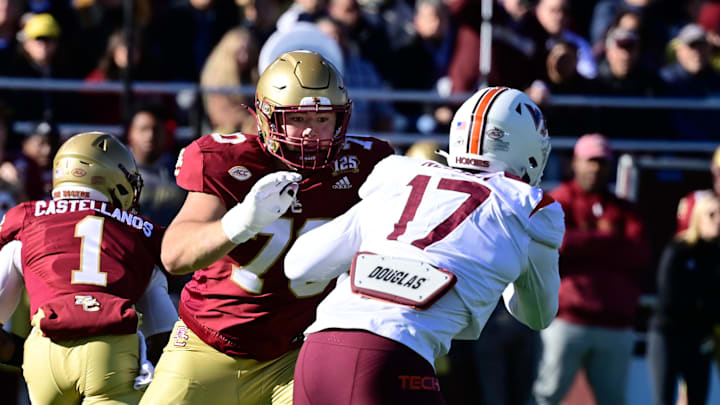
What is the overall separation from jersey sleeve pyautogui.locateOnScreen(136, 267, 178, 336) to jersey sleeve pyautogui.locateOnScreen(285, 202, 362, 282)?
1320 millimetres

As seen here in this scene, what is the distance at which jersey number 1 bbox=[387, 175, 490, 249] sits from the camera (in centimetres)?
346

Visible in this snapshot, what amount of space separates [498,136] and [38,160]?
4595 millimetres

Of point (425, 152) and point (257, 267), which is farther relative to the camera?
point (425, 152)

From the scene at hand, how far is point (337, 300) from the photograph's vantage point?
11.6ft

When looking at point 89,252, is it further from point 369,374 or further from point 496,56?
point 496,56

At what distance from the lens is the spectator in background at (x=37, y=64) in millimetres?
8062

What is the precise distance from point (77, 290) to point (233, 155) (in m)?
0.87

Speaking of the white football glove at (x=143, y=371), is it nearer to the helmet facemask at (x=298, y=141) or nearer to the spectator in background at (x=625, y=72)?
the helmet facemask at (x=298, y=141)

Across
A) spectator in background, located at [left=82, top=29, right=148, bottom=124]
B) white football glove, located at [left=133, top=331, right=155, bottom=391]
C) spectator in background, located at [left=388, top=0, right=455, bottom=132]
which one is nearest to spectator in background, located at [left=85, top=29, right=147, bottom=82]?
spectator in background, located at [left=82, top=29, right=148, bottom=124]

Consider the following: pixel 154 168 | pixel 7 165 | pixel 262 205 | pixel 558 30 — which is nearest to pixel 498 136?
pixel 262 205

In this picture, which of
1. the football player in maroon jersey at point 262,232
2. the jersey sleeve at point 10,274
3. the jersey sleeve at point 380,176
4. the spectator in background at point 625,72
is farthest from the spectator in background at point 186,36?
the jersey sleeve at point 380,176

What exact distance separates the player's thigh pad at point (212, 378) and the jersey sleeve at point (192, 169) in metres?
0.57

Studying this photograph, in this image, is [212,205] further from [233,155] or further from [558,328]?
[558,328]

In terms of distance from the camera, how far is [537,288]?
12.1 ft
